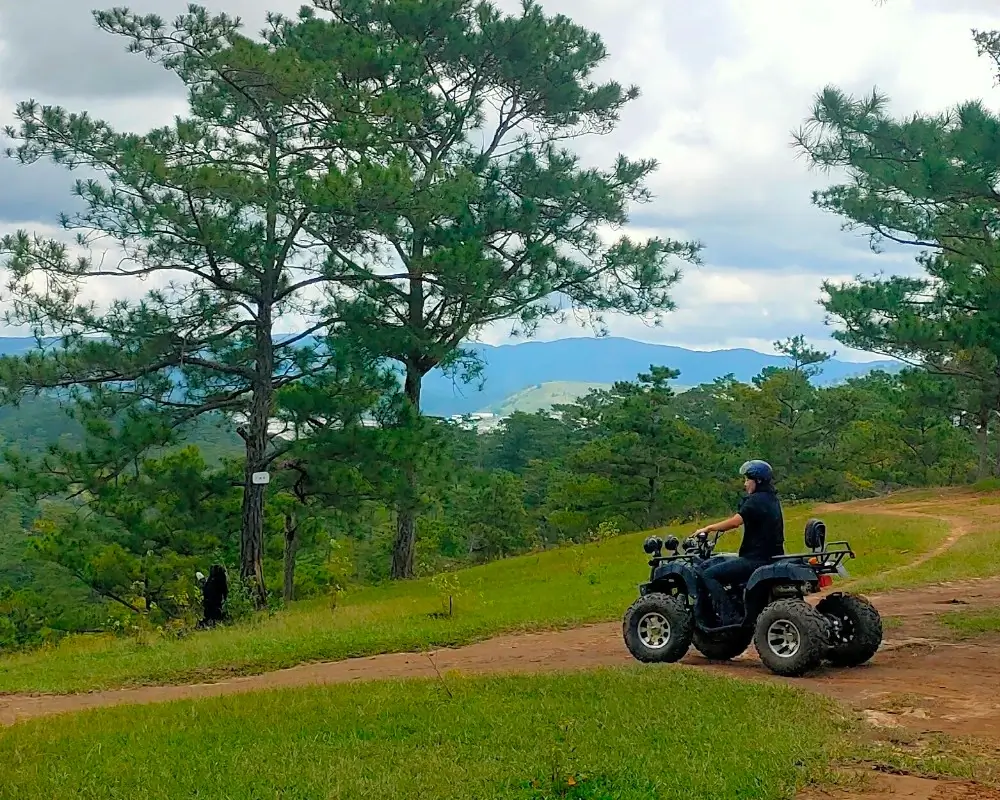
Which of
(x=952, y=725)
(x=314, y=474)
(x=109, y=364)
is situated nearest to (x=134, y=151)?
(x=109, y=364)

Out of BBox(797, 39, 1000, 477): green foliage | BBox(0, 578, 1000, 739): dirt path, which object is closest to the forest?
BBox(797, 39, 1000, 477): green foliage

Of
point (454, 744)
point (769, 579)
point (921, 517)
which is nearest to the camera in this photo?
point (454, 744)

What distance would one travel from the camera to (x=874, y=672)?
27.9 feet

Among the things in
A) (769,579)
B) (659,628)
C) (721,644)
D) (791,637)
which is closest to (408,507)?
(659,628)

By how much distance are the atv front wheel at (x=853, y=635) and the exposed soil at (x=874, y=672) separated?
14 cm

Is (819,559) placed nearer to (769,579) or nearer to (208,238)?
(769,579)

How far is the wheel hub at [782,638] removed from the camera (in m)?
8.29

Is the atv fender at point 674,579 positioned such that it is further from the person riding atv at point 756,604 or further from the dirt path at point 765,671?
the dirt path at point 765,671

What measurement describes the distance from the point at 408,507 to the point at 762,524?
47.2ft

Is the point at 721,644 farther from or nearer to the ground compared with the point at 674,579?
nearer to the ground

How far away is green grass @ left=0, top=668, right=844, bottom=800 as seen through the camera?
5.46 meters

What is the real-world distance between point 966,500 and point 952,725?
24.5m

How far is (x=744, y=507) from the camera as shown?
28.7ft

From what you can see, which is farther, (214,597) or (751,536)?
(214,597)
